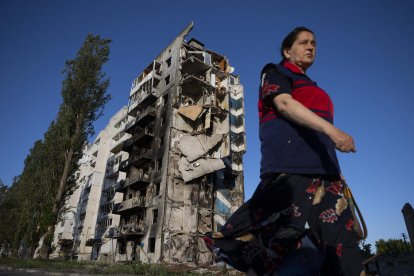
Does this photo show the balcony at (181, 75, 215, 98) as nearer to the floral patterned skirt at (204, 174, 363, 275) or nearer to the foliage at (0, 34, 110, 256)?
the foliage at (0, 34, 110, 256)

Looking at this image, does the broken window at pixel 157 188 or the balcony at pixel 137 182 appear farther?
the balcony at pixel 137 182

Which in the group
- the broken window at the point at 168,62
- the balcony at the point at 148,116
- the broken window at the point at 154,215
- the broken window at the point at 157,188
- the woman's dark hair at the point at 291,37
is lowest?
the woman's dark hair at the point at 291,37

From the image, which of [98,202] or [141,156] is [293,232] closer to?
[141,156]

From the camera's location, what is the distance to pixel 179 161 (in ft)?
92.9

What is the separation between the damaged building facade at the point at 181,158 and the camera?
25.3 meters

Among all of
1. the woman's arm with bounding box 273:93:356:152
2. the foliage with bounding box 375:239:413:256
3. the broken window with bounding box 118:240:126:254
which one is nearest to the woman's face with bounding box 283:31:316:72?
the woman's arm with bounding box 273:93:356:152

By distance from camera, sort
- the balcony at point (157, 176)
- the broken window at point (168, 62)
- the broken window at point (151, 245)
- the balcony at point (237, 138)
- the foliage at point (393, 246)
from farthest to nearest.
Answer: the foliage at point (393, 246) < the broken window at point (168, 62) < the balcony at point (237, 138) < the balcony at point (157, 176) < the broken window at point (151, 245)

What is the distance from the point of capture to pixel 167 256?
23.0 meters

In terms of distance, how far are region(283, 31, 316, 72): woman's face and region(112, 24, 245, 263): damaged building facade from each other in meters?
23.8

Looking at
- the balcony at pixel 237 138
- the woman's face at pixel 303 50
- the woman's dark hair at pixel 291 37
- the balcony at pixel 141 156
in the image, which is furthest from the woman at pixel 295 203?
the balcony at pixel 237 138

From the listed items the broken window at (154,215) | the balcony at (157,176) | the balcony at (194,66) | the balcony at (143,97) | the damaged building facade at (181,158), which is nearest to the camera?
the damaged building facade at (181,158)

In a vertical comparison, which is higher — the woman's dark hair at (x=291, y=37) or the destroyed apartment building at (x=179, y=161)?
the destroyed apartment building at (x=179, y=161)

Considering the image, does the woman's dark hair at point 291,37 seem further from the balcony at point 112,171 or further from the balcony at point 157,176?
the balcony at point 112,171

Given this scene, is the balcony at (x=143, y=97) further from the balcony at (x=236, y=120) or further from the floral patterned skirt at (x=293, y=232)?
the floral patterned skirt at (x=293, y=232)
